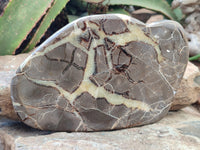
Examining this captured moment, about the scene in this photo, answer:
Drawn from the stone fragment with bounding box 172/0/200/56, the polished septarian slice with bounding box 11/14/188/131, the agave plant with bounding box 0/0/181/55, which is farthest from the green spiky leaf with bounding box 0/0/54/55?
the stone fragment with bounding box 172/0/200/56

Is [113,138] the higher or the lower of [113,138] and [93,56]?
the lower

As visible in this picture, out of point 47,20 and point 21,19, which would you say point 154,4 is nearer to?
point 47,20

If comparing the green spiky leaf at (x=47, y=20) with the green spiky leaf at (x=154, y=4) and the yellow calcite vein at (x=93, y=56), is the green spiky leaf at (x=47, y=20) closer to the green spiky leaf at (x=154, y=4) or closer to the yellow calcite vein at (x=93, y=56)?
the green spiky leaf at (x=154, y=4)

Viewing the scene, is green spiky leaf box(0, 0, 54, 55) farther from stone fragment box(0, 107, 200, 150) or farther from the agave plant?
stone fragment box(0, 107, 200, 150)

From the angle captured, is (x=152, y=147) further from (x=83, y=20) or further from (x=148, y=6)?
(x=148, y=6)

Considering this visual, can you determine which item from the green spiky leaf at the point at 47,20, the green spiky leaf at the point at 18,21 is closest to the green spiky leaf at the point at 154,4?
the green spiky leaf at the point at 47,20

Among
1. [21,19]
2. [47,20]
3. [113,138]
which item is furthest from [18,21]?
[113,138]
